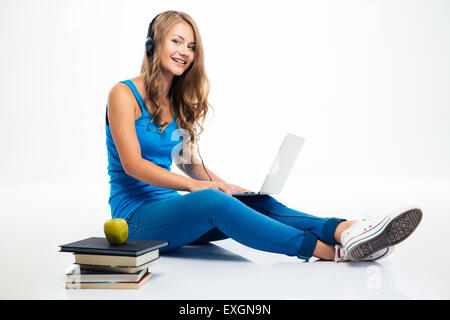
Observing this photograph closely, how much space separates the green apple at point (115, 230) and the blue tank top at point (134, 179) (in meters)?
0.45

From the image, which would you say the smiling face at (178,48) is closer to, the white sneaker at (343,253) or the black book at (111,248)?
the black book at (111,248)

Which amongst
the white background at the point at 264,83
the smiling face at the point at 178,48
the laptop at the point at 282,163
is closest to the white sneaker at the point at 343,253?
the laptop at the point at 282,163

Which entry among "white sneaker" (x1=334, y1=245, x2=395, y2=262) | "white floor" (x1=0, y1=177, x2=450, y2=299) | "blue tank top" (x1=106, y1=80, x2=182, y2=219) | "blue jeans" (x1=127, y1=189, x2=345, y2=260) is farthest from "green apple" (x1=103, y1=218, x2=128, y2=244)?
"white sneaker" (x1=334, y1=245, x2=395, y2=262)

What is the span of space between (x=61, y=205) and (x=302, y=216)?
2306 mm

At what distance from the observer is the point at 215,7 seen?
5.48 m

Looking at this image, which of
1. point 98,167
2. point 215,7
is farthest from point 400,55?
point 98,167

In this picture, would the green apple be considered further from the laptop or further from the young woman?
the laptop

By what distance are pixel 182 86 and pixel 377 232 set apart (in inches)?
47.0

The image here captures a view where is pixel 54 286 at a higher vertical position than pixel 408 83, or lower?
lower

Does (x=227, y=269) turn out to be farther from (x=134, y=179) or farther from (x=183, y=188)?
(x=134, y=179)

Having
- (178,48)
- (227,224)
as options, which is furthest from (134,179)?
(178,48)

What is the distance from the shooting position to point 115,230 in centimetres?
148

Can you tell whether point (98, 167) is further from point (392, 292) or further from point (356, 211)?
point (392, 292)

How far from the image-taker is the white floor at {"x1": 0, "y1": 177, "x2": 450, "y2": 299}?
1.43m
